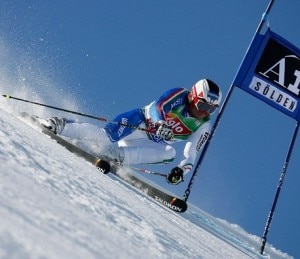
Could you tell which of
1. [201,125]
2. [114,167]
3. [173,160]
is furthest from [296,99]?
[114,167]

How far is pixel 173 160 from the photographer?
7250mm

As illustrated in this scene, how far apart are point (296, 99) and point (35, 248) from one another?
727 cm

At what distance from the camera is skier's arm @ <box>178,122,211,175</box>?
21.2 ft

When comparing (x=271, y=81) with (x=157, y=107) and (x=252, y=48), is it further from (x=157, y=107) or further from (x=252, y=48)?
(x=157, y=107)

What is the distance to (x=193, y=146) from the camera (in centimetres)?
680

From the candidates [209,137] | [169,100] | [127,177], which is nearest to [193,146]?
[209,137]

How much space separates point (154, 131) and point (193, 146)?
70 cm

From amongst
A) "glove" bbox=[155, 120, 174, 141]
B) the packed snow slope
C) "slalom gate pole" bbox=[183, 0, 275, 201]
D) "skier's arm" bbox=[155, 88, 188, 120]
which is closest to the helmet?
"skier's arm" bbox=[155, 88, 188, 120]

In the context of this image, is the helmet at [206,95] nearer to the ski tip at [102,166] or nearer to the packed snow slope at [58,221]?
the ski tip at [102,166]

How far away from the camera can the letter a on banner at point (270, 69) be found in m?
7.27

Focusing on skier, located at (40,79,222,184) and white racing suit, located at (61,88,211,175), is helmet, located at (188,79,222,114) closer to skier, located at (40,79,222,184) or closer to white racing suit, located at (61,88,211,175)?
skier, located at (40,79,222,184)

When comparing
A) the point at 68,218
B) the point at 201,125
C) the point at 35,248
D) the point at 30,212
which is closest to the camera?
the point at 35,248

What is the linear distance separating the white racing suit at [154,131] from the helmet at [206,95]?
9.9 inches

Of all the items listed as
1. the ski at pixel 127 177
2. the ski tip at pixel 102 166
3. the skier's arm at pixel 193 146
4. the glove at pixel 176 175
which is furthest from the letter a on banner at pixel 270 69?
the ski tip at pixel 102 166
